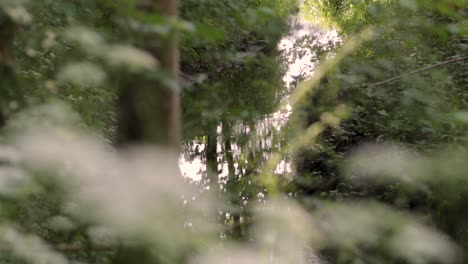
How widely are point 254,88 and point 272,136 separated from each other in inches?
75.9

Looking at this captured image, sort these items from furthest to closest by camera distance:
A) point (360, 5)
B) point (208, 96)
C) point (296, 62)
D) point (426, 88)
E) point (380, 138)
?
point (360, 5), point (296, 62), point (380, 138), point (208, 96), point (426, 88)

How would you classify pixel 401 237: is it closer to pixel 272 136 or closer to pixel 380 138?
pixel 272 136

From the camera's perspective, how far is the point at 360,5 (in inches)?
292

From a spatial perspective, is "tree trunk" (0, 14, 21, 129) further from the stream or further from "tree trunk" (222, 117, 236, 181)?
"tree trunk" (222, 117, 236, 181)

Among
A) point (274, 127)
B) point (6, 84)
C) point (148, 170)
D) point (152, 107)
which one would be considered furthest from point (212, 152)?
point (148, 170)

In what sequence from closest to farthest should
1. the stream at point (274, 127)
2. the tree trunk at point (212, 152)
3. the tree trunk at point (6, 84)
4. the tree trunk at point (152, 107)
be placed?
1. the tree trunk at point (152, 107)
2. the tree trunk at point (6, 84)
3. the tree trunk at point (212, 152)
4. the stream at point (274, 127)

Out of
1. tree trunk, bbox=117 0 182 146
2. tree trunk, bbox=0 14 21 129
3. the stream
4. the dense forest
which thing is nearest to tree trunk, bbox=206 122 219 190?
the stream

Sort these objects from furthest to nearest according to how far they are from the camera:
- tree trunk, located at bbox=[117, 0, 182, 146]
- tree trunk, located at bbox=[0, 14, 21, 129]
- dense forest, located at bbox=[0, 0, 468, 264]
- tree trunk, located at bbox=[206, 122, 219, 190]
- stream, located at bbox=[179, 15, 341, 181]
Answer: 1. stream, located at bbox=[179, 15, 341, 181]
2. tree trunk, located at bbox=[206, 122, 219, 190]
3. tree trunk, located at bbox=[0, 14, 21, 129]
4. tree trunk, located at bbox=[117, 0, 182, 146]
5. dense forest, located at bbox=[0, 0, 468, 264]

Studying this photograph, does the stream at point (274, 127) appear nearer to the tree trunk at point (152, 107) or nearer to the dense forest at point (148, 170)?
the dense forest at point (148, 170)

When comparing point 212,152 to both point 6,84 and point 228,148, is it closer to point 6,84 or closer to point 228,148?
point 228,148

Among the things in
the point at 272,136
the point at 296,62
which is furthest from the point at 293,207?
the point at 296,62

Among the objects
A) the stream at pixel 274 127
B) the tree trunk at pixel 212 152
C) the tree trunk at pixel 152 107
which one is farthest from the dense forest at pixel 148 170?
the stream at pixel 274 127

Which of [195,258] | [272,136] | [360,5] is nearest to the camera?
[195,258]

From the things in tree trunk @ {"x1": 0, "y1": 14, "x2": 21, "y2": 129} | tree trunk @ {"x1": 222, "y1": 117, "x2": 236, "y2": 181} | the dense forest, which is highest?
tree trunk @ {"x1": 222, "y1": 117, "x2": 236, "y2": 181}
